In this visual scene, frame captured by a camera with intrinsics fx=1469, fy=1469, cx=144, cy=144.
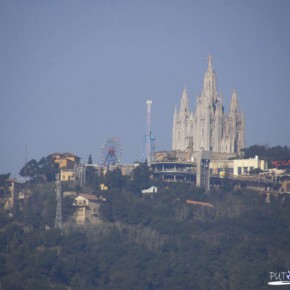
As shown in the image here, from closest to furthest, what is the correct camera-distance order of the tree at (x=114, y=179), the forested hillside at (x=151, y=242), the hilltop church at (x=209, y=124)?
the forested hillside at (x=151, y=242) < the tree at (x=114, y=179) < the hilltop church at (x=209, y=124)

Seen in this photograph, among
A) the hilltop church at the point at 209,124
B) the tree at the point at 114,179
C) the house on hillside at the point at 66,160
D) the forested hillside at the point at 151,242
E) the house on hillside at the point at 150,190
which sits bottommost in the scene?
the forested hillside at the point at 151,242

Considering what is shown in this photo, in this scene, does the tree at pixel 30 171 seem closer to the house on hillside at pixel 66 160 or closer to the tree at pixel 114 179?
the house on hillside at pixel 66 160

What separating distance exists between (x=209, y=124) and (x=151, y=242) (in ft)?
148

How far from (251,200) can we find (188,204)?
17.6ft

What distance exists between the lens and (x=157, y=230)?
11338 centimetres

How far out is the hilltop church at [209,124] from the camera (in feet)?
500

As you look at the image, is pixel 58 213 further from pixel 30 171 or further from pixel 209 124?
pixel 209 124

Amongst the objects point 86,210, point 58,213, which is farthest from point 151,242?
point 86,210

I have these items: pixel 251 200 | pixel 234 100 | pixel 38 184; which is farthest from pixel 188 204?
pixel 234 100

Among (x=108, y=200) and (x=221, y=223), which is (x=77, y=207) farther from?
(x=221, y=223)

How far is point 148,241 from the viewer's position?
109625mm

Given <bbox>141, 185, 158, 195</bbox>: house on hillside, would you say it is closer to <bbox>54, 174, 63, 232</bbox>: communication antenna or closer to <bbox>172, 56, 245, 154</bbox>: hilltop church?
<bbox>54, 174, 63, 232</bbox>: communication antenna

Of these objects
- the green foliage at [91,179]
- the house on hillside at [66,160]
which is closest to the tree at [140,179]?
the green foliage at [91,179]

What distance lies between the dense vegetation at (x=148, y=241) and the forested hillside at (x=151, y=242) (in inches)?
2.9
